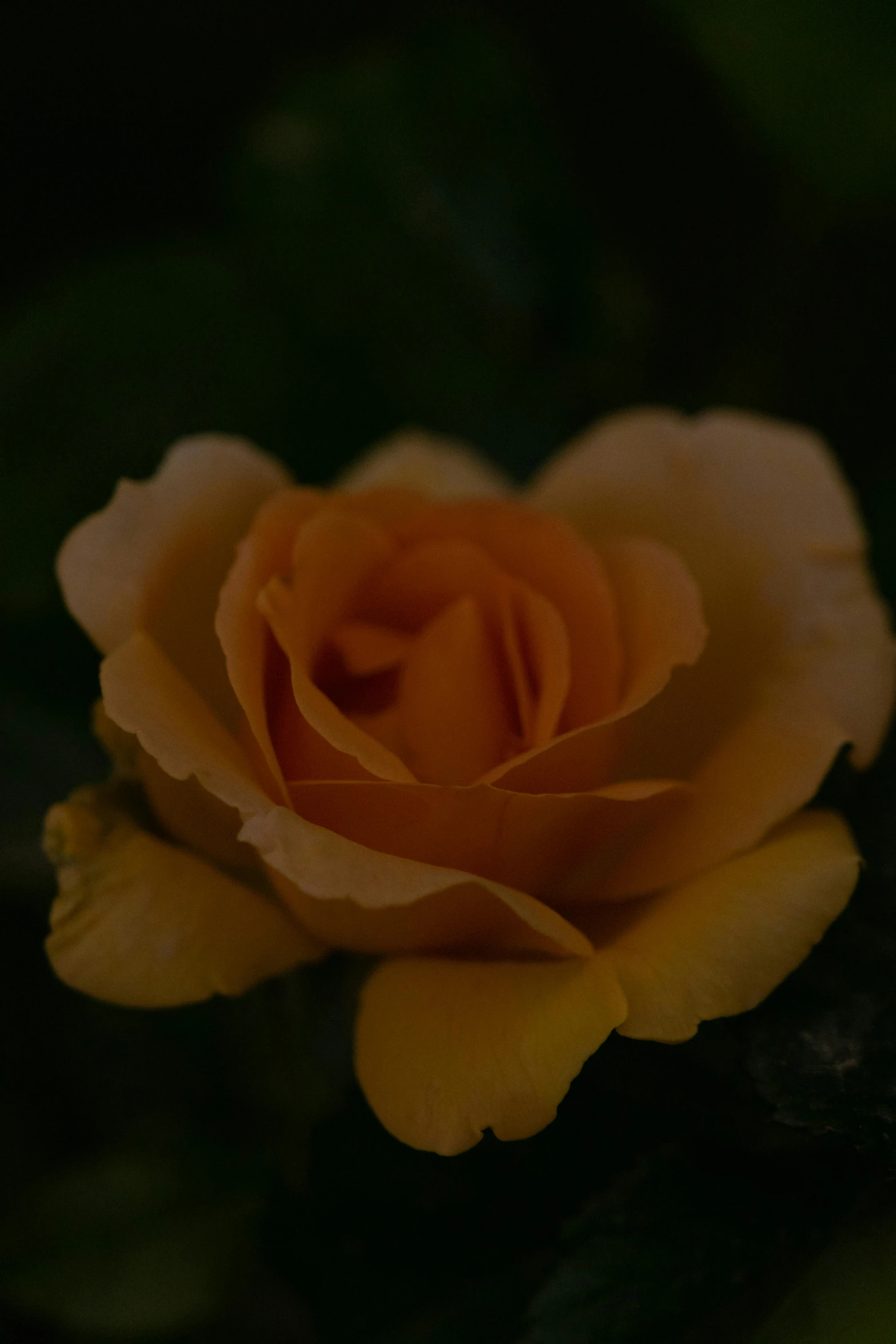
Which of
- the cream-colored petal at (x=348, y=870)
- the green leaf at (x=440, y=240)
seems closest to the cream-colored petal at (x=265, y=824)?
the cream-colored petal at (x=348, y=870)

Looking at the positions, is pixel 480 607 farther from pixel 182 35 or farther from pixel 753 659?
pixel 182 35

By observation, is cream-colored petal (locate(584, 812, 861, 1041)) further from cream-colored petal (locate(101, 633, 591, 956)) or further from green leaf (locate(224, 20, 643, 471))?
green leaf (locate(224, 20, 643, 471))

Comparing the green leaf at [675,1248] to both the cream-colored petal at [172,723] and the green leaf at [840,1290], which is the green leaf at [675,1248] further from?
the cream-colored petal at [172,723]

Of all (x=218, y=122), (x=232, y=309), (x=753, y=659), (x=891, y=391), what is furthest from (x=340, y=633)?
(x=218, y=122)

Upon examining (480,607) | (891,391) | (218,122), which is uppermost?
(218,122)

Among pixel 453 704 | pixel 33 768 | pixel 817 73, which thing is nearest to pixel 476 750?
pixel 453 704

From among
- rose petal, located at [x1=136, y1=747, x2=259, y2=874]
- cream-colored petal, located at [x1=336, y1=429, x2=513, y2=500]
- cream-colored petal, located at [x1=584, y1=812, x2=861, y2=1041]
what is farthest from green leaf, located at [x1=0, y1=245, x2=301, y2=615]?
cream-colored petal, located at [x1=584, y1=812, x2=861, y2=1041]
